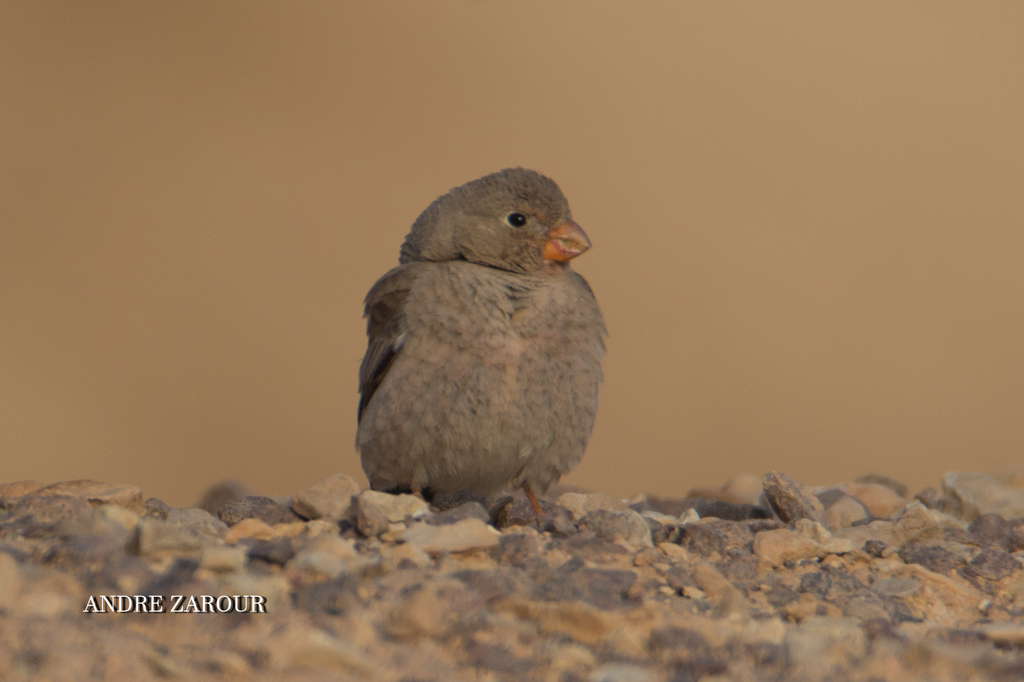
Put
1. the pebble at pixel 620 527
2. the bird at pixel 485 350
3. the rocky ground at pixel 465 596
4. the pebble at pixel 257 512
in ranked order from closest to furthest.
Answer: the rocky ground at pixel 465 596, the pebble at pixel 620 527, the pebble at pixel 257 512, the bird at pixel 485 350

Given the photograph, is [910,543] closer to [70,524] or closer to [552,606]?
[552,606]

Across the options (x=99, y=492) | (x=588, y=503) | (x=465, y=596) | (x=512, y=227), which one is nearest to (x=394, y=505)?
(x=465, y=596)

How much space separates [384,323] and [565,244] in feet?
3.28

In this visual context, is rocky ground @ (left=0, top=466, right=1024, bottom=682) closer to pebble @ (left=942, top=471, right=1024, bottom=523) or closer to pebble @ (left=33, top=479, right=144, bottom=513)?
pebble @ (left=33, top=479, right=144, bottom=513)

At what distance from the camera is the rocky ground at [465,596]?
235 cm

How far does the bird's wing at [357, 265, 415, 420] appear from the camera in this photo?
4.71 metres

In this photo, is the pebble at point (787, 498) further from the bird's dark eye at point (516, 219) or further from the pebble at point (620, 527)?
the bird's dark eye at point (516, 219)

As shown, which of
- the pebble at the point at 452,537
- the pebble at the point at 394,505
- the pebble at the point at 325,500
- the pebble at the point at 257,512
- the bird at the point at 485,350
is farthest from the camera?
the bird at the point at 485,350

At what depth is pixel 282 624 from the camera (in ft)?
8.07

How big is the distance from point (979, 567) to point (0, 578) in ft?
11.7

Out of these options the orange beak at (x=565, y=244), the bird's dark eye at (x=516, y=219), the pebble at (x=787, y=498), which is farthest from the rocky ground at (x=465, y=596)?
the bird's dark eye at (x=516, y=219)

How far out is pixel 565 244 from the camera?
4.79m

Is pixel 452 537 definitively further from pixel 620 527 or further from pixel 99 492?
pixel 99 492

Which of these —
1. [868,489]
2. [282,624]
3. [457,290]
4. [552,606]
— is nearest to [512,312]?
[457,290]
